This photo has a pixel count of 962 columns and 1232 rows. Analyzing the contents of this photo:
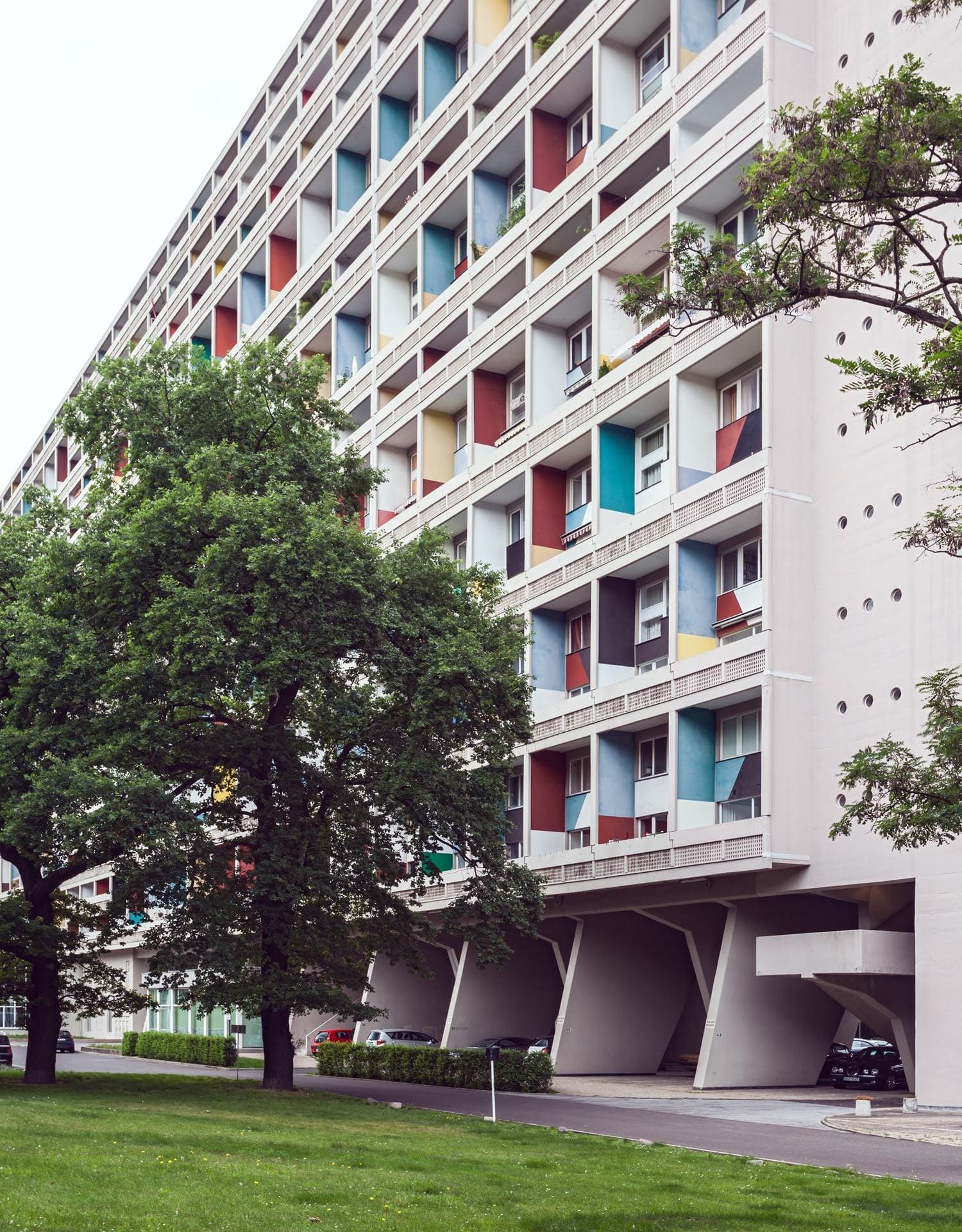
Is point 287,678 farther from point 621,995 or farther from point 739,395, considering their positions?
point 621,995

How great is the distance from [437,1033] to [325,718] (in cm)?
2409

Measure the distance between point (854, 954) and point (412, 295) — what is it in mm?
27065

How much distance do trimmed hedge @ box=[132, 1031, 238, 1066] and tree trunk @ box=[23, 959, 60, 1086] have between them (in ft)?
52.7

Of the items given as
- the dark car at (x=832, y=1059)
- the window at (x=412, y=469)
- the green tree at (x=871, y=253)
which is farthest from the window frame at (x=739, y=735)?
the window at (x=412, y=469)

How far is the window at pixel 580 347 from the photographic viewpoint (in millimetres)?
37688

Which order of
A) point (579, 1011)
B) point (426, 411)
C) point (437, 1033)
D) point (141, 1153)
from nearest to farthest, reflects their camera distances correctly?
point (141, 1153)
point (579, 1011)
point (426, 411)
point (437, 1033)

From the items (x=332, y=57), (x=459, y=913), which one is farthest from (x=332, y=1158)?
(x=332, y=57)

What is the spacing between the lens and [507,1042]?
126ft

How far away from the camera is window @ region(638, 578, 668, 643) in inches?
1337

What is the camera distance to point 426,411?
1713 inches

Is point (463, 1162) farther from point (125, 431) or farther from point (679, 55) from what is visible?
point (679, 55)

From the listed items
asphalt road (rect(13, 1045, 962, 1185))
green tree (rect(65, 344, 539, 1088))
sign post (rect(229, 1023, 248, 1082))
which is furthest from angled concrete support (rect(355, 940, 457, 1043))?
green tree (rect(65, 344, 539, 1088))

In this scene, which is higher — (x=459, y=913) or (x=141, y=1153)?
(x=459, y=913)

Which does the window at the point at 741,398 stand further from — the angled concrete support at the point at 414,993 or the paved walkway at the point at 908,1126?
the angled concrete support at the point at 414,993
